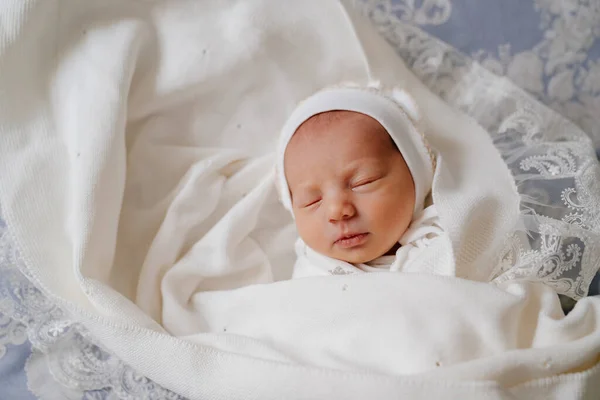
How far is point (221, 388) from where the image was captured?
43.5 inches

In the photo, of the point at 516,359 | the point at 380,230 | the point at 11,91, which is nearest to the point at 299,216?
the point at 380,230

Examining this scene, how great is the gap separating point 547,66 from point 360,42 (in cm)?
52

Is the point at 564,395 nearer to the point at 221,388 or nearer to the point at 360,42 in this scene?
the point at 221,388

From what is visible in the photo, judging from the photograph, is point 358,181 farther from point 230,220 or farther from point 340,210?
point 230,220

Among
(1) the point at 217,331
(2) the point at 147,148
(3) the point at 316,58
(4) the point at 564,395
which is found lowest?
(1) the point at 217,331

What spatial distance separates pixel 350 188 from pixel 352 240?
108 mm

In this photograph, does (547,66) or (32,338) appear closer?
(32,338)

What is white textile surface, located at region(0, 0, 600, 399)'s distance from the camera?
110 cm

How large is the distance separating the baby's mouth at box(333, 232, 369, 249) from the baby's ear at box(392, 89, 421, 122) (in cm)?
30

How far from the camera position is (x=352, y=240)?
1.30 metres

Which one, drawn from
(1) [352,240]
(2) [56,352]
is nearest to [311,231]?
(1) [352,240]

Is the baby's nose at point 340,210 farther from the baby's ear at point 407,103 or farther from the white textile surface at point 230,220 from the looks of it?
the baby's ear at point 407,103

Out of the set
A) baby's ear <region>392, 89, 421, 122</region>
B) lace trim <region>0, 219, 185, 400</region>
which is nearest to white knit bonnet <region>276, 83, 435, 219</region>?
baby's ear <region>392, 89, 421, 122</region>

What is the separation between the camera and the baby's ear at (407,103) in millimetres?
→ 1410
